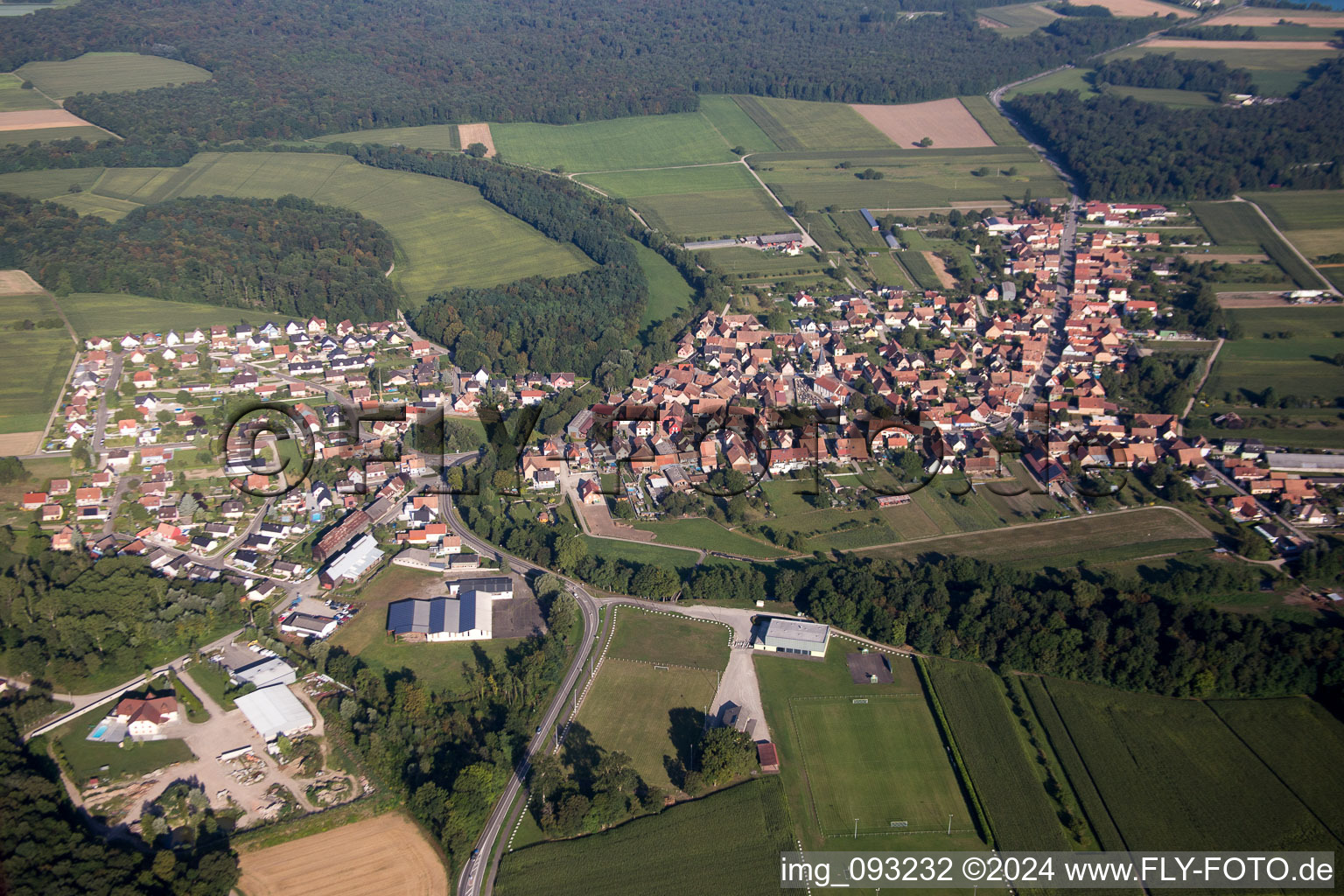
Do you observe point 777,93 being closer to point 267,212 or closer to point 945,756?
point 267,212

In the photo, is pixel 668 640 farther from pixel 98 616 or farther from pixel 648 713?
pixel 98 616

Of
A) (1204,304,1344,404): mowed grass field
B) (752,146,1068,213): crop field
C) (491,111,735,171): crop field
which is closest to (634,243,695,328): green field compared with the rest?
(752,146,1068,213): crop field

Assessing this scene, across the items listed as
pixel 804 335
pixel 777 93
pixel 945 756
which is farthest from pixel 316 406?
pixel 777 93

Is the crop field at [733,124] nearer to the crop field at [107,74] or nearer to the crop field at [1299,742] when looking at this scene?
the crop field at [107,74]

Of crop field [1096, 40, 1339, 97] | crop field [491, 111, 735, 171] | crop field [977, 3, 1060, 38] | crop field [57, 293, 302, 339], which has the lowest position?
crop field [57, 293, 302, 339]

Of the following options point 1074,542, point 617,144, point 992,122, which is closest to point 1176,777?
point 1074,542

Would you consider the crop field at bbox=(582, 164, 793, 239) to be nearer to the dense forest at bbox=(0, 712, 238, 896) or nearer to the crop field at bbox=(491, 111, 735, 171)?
the crop field at bbox=(491, 111, 735, 171)
